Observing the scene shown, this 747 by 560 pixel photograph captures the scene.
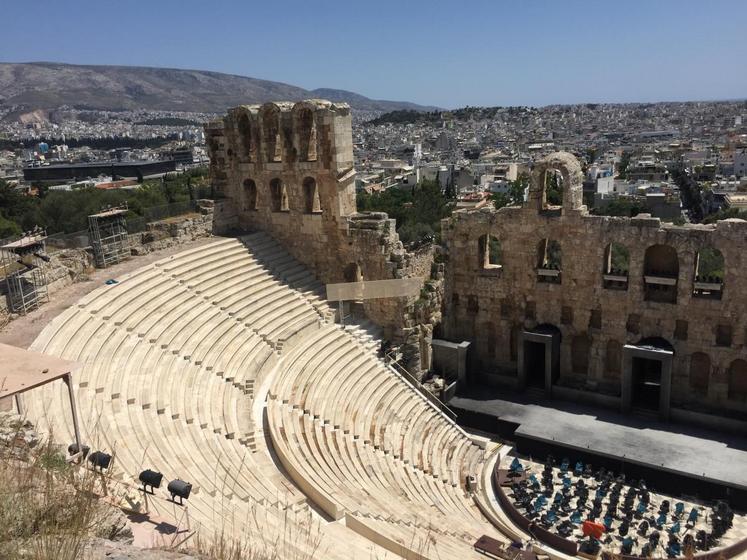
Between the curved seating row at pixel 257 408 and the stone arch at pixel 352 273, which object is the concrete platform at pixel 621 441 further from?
the stone arch at pixel 352 273

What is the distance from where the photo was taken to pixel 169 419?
13.6 meters

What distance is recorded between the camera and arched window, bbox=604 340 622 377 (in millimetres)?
22656

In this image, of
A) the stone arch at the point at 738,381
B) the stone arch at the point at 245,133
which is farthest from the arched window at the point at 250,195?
the stone arch at the point at 738,381

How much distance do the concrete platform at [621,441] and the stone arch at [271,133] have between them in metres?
12.2

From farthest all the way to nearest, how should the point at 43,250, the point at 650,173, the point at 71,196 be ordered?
the point at 650,173 < the point at 71,196 < the point at 43,250

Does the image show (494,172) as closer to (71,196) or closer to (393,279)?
(71,196)

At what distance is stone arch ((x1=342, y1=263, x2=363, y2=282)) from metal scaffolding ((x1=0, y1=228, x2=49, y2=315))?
10.7 metres

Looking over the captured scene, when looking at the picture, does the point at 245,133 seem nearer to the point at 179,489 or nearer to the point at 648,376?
the point at 648,376

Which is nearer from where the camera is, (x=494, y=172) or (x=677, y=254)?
(x=677, y=254)

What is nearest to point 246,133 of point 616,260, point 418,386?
point 418,386

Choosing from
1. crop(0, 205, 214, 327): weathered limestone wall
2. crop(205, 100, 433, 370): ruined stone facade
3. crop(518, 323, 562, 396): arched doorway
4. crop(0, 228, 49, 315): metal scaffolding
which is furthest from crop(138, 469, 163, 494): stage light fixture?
crop(518, 323, 562, 396): arched doorway

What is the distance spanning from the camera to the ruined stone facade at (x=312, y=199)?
23469 mm

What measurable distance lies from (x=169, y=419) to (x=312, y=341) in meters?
7.89

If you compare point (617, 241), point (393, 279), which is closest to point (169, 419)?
point (393, 279)
